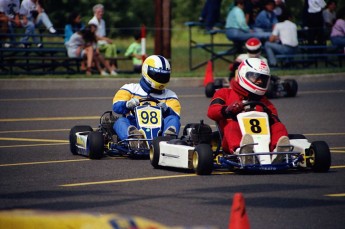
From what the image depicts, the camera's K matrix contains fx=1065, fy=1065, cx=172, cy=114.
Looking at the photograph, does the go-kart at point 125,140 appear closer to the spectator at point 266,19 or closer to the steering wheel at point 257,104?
the steering wheel at point 257,104

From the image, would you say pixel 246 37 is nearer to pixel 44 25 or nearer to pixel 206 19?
pixel 206 19

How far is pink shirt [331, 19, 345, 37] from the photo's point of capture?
28188 millimetres

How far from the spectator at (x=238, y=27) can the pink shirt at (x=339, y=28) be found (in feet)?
6.96

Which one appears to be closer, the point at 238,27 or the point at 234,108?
the point at 234,108

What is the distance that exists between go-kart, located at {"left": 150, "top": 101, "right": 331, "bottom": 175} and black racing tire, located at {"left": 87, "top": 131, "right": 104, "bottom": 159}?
3.47 feet

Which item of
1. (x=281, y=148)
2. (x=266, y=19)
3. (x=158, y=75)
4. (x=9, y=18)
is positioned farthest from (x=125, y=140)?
(x=266, y=19)

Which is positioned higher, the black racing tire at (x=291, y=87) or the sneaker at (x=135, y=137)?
the sneaker at (x=135, y=137)

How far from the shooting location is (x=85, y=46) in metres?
25.8

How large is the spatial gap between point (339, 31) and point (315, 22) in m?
0.90

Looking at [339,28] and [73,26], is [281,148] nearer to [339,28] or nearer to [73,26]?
[73,26]

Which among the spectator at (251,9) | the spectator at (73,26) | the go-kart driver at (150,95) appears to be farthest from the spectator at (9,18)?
the go-kart driver at (150,95)

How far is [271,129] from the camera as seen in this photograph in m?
11.7

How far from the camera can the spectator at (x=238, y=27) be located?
2688cm

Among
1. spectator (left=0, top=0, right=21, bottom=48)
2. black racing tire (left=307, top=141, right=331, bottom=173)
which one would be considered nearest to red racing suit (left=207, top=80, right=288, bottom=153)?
black racing tire (left=307, top=141, right=331, bottom=173)
